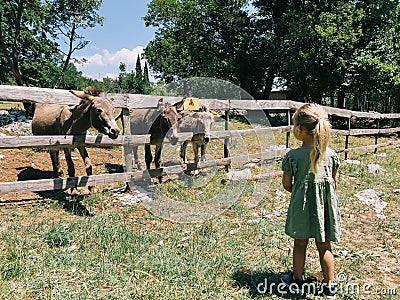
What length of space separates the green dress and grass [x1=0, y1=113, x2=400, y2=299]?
65cm

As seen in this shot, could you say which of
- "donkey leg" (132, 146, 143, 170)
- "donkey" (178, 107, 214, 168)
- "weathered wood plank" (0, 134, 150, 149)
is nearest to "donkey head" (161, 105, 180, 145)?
"weathered wood plank" (0, 134, 150, 149)

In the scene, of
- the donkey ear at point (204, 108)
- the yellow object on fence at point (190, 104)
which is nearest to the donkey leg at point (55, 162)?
the yellow object on fence at point (190, 104)

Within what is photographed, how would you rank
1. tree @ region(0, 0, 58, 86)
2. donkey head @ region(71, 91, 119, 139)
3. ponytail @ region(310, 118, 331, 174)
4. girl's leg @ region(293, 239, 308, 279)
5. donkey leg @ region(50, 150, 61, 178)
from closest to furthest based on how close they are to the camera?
ponytail @ region(310, 118, 331, 174) < girl's leg @ region(293, 239, 308, 279) < donkey head @ region(71, 91, 119, 139) < donkey leg @ region(50, 150, 61, 178) < tree @ region(0, 0, 58, 86)

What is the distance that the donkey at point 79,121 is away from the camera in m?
5.15

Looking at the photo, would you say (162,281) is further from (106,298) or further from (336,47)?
(336,47)

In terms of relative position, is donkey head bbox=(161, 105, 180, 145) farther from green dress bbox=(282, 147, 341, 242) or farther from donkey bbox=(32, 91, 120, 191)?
green dress bbox=(282, 147, 341, 242)

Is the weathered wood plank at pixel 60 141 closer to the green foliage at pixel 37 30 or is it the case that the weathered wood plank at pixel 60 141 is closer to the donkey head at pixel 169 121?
the donkey head at pixel 169 121

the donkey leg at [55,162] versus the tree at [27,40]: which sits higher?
the tree at [27,40]

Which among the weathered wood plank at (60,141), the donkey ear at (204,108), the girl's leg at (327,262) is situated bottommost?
the girl's leg at (327,262)

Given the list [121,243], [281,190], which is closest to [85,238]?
[121,243]

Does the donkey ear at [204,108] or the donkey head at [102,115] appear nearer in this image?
the donkey head at [102,115]

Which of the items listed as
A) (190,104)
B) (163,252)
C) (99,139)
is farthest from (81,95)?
(163,252)

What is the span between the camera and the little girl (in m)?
2.90

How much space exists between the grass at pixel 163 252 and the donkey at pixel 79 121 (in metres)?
1.19
